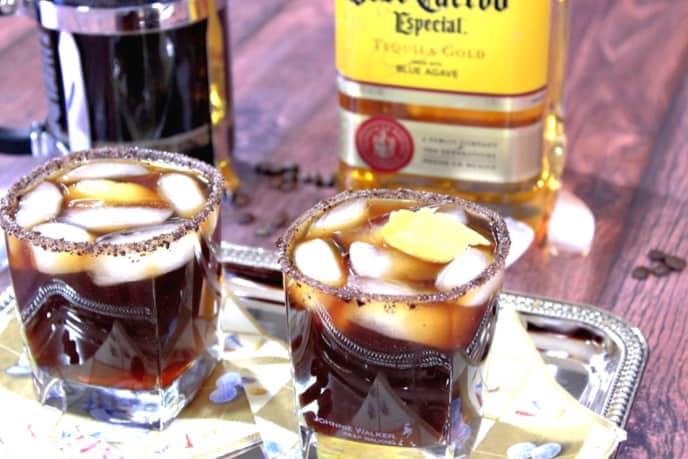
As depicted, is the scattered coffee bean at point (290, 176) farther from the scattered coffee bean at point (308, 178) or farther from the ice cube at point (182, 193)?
the ice cube at point (182, 193)

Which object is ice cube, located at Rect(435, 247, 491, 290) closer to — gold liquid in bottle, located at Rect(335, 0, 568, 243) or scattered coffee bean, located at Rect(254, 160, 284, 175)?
gold liquid in bottle, located at Rect(335, 0, 568, 243)

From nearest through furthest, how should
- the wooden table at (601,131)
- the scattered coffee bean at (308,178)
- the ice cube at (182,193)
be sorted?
the ice cube at (182,193)
the wooden table at (601,131)
the scattered coffee bean at (308,178)

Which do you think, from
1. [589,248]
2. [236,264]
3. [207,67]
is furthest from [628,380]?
[207,67]

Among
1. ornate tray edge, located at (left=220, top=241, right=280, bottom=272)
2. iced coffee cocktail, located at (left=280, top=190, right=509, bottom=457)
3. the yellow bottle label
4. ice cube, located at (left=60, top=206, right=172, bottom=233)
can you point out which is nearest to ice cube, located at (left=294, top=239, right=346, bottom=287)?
iced coffee cocktail, located at (left=280, top=190, right=509, bottom=457)

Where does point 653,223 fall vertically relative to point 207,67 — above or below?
below

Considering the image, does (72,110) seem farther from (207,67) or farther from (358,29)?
(358,29)

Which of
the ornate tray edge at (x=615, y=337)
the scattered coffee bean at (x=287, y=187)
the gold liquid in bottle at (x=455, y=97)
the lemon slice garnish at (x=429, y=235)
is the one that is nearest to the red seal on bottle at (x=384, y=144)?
the gold liquid in bottle at (x=455, y=97)
